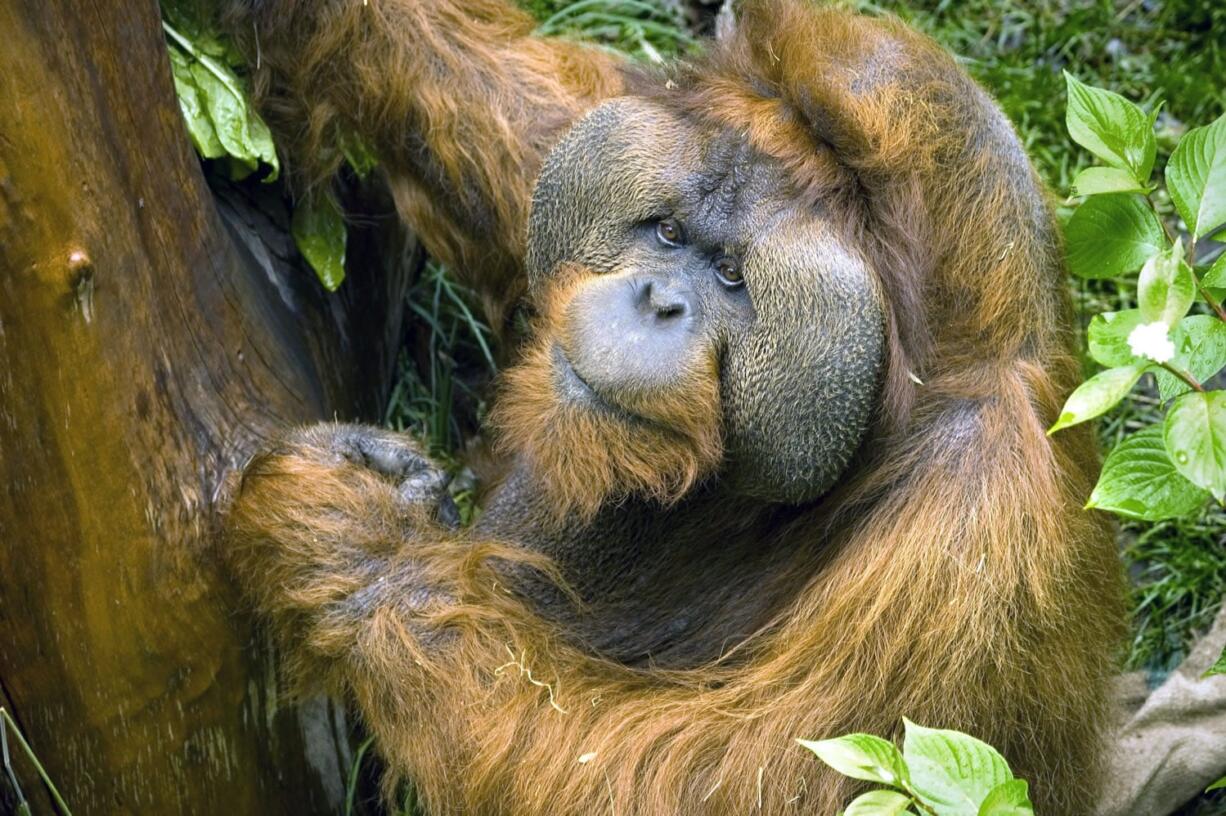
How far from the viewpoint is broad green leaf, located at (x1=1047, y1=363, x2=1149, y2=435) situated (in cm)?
189

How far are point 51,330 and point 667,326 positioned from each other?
0.99m

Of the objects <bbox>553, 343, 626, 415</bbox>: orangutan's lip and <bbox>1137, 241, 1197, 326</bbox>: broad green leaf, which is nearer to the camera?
<bbox>1137, 241, 1197, 326</bbox>: broad green leaf

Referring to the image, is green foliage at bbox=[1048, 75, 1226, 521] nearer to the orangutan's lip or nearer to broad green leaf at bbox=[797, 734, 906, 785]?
broad green leaf at bbox=[797, 734, 906, 785]

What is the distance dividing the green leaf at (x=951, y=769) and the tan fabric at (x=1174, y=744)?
1.57m

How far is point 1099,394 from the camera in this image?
190 cm

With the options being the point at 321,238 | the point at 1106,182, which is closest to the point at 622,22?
the point at 321,238

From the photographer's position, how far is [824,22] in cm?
256

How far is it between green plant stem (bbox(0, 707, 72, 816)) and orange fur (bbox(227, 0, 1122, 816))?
466 mm

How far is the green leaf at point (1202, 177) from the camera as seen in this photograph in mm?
2154

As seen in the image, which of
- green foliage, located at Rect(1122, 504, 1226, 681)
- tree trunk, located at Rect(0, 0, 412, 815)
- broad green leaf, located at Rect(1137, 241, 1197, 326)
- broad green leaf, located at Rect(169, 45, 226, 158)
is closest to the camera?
broad green leaf, located at Rect(1137, 241, 1197, 326)

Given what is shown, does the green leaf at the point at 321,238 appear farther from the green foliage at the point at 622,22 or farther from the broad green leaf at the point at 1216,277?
the broad green leaf at the point at 1216,277

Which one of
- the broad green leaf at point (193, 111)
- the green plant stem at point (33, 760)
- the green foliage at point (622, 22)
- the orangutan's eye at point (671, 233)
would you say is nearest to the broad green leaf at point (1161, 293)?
the orangutan's eye at point (671, 233)

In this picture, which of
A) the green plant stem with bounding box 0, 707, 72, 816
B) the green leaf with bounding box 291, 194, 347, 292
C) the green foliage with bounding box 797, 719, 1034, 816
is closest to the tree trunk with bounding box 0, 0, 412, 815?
the green plant stem with bounding box 0, 707, 72, 816

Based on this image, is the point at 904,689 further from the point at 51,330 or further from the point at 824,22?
the point at 51,330
